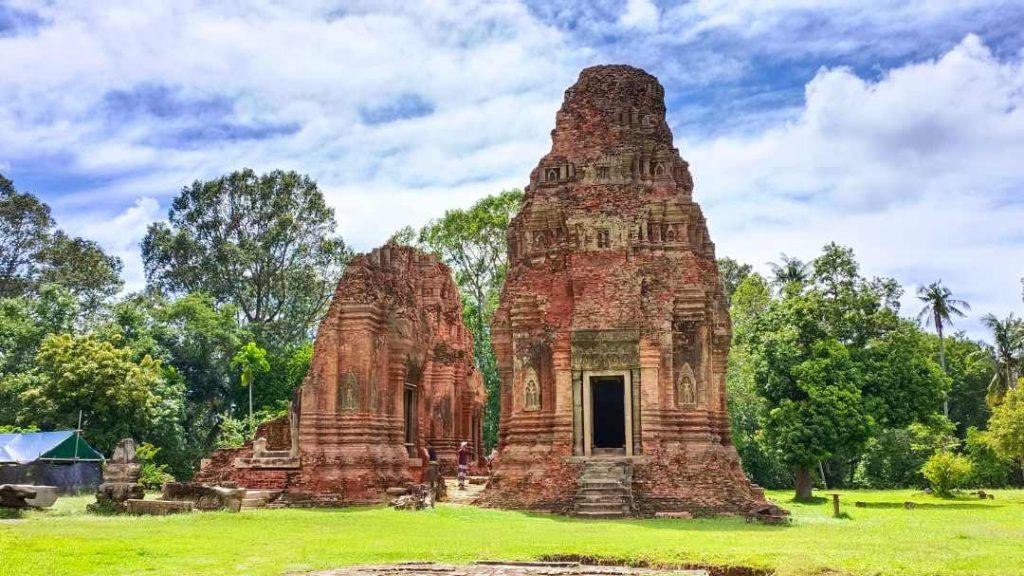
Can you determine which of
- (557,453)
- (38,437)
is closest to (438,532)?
(557,453)

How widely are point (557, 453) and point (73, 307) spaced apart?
26146mm

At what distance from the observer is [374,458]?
2261cm

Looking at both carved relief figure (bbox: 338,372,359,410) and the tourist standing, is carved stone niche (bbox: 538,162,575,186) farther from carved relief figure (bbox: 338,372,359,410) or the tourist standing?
the tourist standing

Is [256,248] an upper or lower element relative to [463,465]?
upper

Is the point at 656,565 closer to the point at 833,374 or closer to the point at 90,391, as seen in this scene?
the point at 833,374

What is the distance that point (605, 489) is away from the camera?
19281 millimetres

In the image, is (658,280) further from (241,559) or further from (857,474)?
(857,474)

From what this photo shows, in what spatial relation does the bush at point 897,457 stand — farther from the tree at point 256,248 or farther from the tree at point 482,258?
the tree at point 256,248

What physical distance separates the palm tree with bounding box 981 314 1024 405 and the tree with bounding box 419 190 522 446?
76.8ft

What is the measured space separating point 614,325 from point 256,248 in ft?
95.7

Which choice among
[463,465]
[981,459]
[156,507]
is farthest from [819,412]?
[156,507]

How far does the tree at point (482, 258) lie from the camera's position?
41219mm

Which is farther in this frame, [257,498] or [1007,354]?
[1007,354]

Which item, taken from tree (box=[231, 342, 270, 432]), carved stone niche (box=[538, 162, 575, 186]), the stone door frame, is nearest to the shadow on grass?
the stone door frame
